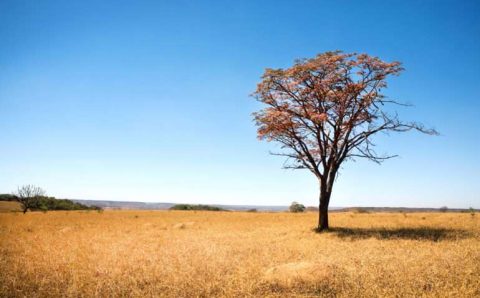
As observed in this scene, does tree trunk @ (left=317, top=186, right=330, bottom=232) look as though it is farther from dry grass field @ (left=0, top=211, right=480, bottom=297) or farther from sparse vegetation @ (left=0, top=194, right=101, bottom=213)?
sparse vegetation @ (left=0, top=194, right=101, bottom=213)

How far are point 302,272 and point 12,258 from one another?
10.7 m

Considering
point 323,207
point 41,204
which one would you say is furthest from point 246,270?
Result: point 41,204

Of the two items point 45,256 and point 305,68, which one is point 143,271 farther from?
point 305,68

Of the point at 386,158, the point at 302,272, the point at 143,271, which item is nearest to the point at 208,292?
the point at 302,272

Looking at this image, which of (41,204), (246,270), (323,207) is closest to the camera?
(246,270)

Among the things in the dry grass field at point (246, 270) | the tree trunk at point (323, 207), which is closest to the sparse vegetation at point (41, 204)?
the tree trunk at point (323, 207)

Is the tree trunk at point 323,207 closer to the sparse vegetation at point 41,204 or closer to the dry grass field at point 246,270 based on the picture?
the dry grass field at point 246,270

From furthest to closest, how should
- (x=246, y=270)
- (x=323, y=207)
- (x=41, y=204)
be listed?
(x=41, y=204) → (x=323, y=207) → (x=246, y=270)

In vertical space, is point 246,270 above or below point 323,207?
below

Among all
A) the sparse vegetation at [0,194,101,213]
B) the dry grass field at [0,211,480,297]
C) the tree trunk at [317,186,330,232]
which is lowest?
the sparse vegetation at [0,194,101,213]

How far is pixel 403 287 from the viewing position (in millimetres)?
8297

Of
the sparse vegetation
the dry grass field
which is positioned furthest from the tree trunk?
the sparse vegetation

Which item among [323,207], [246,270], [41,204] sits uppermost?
[323,207]

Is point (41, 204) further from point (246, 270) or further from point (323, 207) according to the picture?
point (246, 270)
